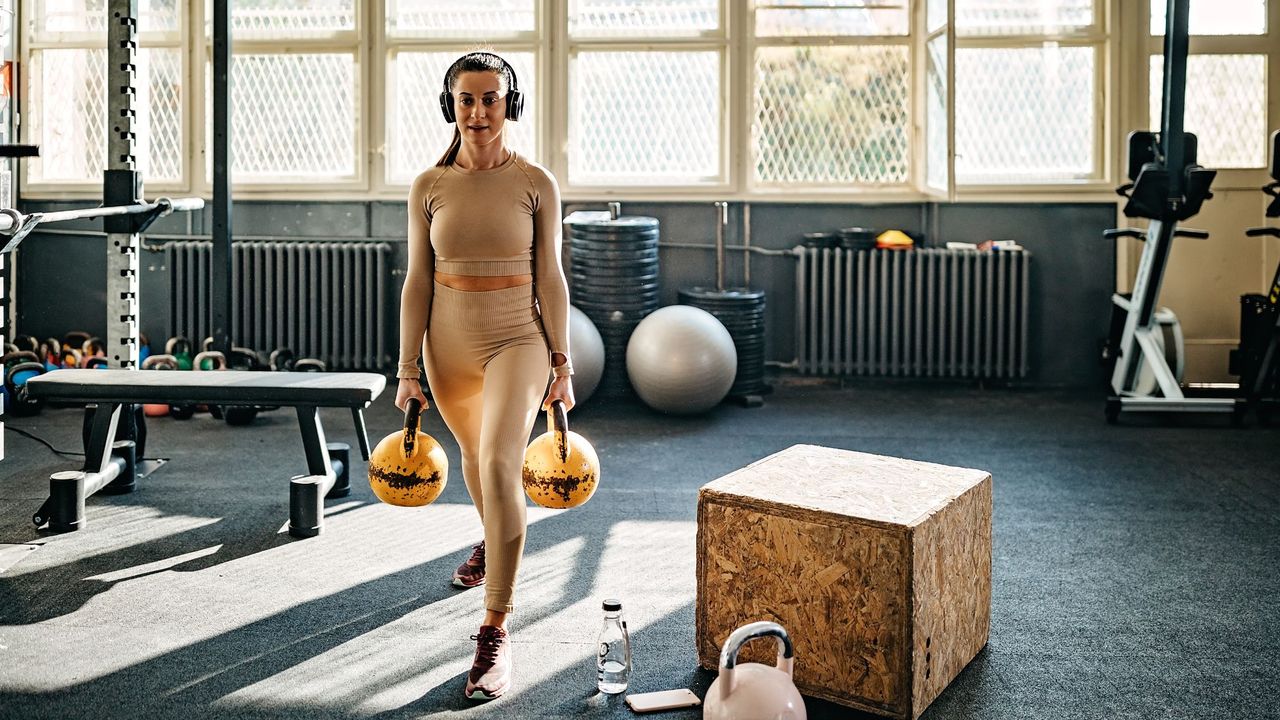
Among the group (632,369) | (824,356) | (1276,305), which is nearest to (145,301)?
(632,369)

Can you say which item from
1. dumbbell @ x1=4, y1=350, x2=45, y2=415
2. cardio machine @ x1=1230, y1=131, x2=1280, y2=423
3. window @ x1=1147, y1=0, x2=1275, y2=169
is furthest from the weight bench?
window @ x1=1147, y1=0, x2=1275, y2=169

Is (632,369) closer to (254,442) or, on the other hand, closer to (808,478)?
(254,442)

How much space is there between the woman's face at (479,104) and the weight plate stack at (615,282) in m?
3.72

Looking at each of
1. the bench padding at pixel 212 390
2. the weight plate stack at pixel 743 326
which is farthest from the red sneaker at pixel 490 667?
the weight plate stack at pixel 743 326

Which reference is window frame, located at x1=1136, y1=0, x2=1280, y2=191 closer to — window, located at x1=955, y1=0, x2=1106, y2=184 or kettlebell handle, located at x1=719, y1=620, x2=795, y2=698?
window, located at x1=955, y1=0, x2=1106, y2=184

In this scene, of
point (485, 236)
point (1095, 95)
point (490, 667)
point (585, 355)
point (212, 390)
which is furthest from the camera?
point (1095, 95)

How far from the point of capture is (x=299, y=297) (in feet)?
24.1

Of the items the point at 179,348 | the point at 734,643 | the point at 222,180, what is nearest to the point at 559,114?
the point at 222,180

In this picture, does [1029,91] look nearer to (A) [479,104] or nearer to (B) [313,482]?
(B) [313,482]

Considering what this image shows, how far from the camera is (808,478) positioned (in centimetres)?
299

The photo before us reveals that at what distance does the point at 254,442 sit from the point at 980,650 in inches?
141

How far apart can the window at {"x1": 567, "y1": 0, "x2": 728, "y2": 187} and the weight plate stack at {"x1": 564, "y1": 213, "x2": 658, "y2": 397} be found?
800mm

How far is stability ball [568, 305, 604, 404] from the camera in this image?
629 centimetres

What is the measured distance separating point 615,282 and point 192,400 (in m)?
2.79
